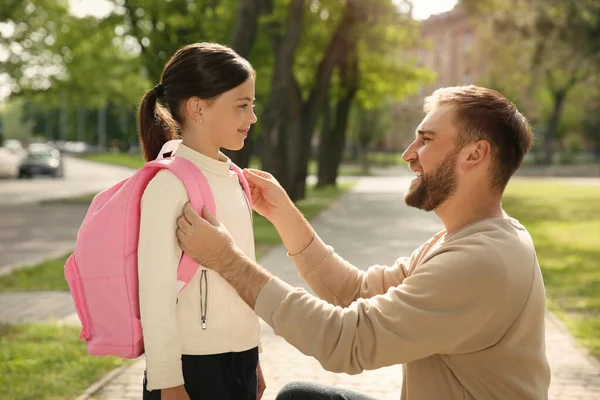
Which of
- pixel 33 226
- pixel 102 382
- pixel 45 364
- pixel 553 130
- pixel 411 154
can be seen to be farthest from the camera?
pixel 553 130

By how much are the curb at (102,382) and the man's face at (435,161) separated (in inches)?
133

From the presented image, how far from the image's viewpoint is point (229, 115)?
9.30ft

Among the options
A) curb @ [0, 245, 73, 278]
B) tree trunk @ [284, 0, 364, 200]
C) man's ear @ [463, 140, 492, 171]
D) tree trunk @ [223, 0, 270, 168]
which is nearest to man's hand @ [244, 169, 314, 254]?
man's ear @ [463, 140, 492, 171]

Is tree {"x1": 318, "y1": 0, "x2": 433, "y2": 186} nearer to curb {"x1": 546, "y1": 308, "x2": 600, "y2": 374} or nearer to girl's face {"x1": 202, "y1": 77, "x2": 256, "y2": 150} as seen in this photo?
curb {"x1": 546, "y1": 308, "x2": 600, "y2": 374}

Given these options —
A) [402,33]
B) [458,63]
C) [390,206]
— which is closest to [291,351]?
[390,206]

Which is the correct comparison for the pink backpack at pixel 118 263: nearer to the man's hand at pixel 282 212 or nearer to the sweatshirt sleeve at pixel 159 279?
the sweatshirt sleeve at pixel 159 279

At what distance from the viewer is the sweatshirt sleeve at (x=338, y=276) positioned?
3166 mm

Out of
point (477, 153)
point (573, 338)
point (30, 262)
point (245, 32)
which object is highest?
point (477, 153)

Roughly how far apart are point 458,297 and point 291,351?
430cm

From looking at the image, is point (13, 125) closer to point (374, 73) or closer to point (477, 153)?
point (374, 73)

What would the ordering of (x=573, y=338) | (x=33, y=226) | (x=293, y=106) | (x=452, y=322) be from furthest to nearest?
(x=293, y=106) → (x=33, y=226) → (x=573, y=338) → (x=452, y=322)

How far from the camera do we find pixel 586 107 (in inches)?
2525

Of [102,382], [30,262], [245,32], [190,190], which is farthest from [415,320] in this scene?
[245,32]

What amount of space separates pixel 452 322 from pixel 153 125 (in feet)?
4.42
